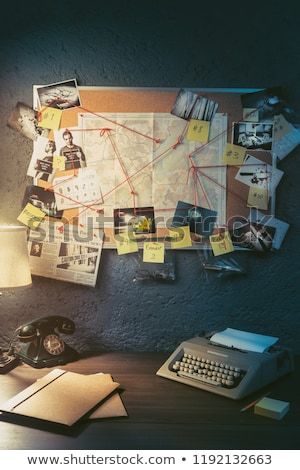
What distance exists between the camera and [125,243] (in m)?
1.92

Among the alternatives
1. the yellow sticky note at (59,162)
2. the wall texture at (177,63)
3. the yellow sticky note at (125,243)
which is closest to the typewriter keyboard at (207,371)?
the wall texture at (177,63)

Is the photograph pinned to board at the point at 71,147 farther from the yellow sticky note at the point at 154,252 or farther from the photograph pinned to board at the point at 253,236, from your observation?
the photograph pinned to board at the point at 253,236

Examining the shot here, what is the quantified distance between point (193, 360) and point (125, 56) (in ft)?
3.79

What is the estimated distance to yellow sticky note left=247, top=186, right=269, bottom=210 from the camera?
6.22 ft

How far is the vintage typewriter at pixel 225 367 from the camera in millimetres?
1510

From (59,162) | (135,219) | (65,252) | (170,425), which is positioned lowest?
(170,425)

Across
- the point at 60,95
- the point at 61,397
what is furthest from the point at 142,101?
the point at 61,397

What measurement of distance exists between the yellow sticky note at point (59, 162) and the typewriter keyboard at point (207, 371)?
0.85m

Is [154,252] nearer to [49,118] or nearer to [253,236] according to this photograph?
[253,236]

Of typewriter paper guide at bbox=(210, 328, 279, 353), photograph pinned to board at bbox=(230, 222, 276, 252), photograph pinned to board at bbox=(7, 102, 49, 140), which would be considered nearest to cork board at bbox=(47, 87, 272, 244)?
photograph pinned to board at bbox=(7, 102, 49, 140)

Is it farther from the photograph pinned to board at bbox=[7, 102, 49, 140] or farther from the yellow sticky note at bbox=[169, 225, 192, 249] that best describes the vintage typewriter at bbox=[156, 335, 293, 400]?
the photograph pinned to board at bbox=[7, 102, 49, 140]

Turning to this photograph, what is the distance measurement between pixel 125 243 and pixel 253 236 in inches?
19.7
